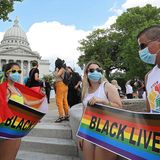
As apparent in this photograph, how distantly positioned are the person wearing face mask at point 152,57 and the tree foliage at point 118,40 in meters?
37.9

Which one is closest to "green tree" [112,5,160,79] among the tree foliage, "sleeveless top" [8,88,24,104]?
the tree foliage

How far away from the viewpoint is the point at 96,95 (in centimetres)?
377

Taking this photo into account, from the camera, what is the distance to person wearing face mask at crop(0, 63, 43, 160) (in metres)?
4.06

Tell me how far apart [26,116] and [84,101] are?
0.74 metres

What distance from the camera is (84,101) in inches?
154

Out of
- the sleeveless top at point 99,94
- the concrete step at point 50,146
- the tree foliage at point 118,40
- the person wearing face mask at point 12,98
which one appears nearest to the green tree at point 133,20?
the tree foliage at point 118,40

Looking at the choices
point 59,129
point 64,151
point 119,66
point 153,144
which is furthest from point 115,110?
point 119,66

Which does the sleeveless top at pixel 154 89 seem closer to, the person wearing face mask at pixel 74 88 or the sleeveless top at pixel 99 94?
the sleeveless top at pixel 99 94

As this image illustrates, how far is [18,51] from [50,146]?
331 ft

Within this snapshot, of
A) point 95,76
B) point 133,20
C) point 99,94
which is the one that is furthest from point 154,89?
point 133,20

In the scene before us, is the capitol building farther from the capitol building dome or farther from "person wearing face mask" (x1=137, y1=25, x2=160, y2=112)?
"person wearing face mask" (x1=137, y1=25, x2=160, y2=112)

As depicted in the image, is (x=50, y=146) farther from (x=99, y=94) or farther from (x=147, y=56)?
(x=147, y=56)

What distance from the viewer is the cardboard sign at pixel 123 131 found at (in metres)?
2.80

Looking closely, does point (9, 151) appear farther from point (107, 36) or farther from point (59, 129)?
point (107, 36)
